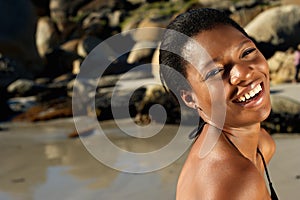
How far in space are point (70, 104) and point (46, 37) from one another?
1226 centimetres

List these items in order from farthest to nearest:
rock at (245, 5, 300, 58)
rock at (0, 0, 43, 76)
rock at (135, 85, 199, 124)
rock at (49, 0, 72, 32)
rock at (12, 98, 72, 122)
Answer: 1. rock at (49, 0, 72, 32)
2. rock at (0, 0, 43, 76)
3. rock at (245, 5, 300, 58)
4. rock at (12, 98, 72, 122)
5. rock at (135, 85, 199, 124)

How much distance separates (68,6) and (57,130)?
24.2 meters

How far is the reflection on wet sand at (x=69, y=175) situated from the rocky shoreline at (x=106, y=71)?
0.83 meters

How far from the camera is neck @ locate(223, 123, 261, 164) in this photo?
1.46m

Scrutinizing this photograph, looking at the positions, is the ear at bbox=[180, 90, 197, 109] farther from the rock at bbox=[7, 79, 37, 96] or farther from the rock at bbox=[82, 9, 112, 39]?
the rock at bbox=[82, 9, 112, 39]

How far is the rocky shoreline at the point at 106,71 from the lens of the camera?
26.8 feet

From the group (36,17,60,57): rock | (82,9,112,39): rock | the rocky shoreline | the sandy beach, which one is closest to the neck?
the sandy beach

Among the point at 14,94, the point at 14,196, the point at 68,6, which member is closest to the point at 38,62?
the point at 14,94

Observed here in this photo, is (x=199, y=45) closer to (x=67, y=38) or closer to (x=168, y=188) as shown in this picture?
(x=168, y=188)

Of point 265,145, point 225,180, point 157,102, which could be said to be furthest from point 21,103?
point 225,180

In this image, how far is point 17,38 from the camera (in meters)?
16.5

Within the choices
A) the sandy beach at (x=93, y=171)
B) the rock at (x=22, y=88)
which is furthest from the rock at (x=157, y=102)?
the rock at (x=22, y=88)

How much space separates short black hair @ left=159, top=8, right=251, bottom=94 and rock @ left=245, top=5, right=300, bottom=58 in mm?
13403

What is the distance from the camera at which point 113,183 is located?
15.0ft
